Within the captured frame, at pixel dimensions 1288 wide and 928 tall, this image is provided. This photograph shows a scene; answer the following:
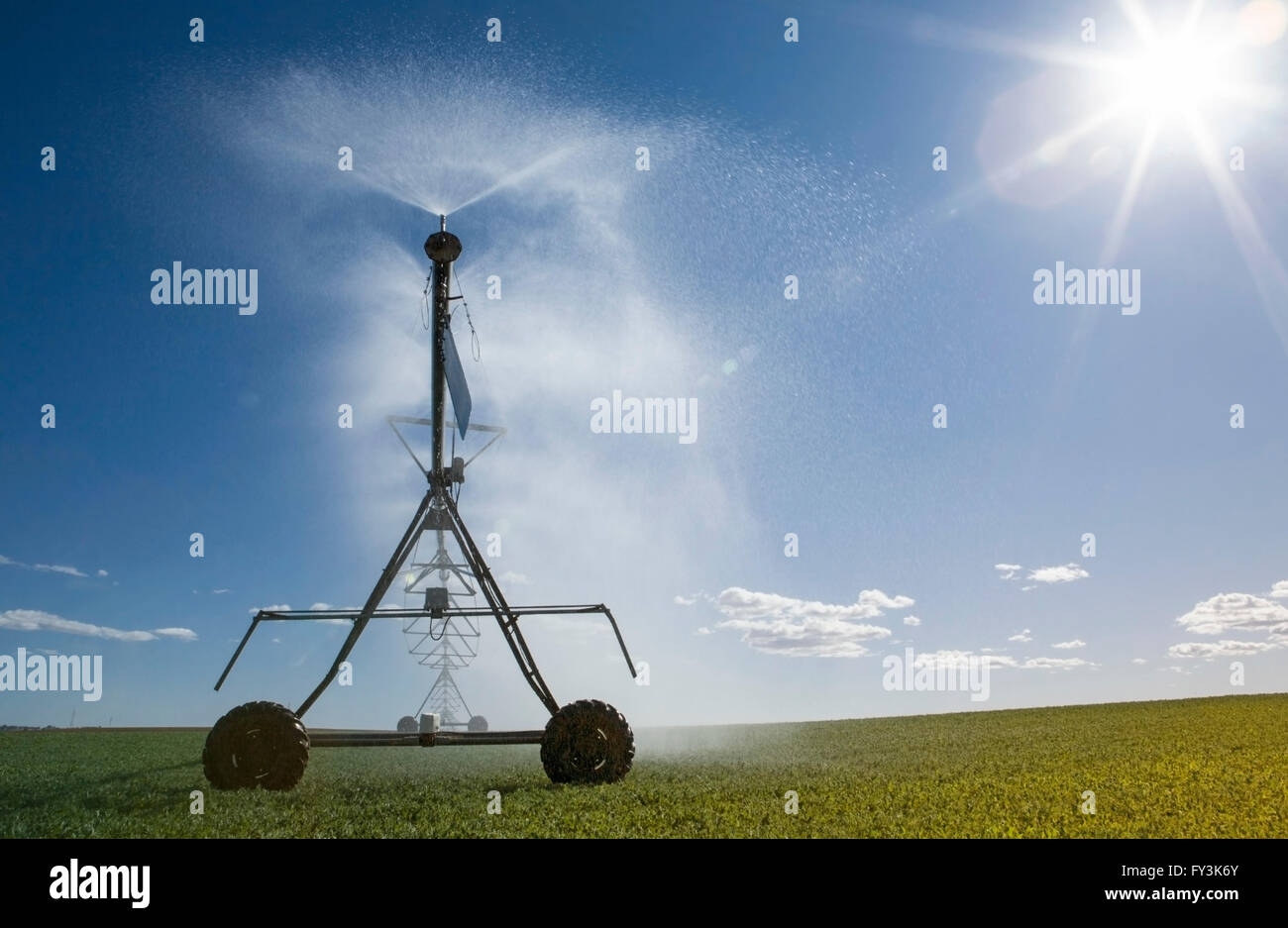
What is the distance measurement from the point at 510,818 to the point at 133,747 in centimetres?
2723

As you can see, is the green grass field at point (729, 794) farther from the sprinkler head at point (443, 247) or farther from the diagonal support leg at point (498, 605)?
the sprinkler head at point (443, 247)

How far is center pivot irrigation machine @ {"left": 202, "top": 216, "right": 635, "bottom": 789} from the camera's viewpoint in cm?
1467

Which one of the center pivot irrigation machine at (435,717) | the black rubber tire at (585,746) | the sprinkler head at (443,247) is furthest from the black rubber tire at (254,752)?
the sprinkler head at (443,247)

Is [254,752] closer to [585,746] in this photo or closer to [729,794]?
[585,746]

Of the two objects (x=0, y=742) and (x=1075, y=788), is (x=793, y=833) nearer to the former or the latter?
(x=1075, y=788)

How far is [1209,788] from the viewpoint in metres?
16.9

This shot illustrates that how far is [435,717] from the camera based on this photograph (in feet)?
66.9

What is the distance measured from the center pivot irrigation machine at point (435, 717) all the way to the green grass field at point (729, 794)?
636 mm

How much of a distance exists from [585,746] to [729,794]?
3.05m

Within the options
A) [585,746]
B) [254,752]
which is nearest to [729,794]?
[585,746]

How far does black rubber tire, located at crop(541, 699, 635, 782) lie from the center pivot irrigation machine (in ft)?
0.06

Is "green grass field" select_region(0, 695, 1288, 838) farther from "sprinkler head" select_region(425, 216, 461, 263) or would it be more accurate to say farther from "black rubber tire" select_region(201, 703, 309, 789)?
"sprinkler head" select_region(425, 216, 461, 263)

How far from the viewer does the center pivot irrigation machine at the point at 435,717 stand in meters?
14.7
